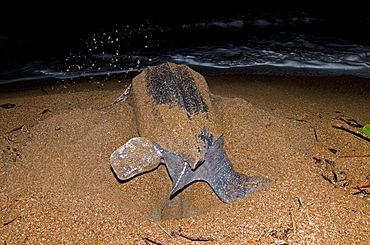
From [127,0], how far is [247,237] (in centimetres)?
1064

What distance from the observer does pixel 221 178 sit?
166cm

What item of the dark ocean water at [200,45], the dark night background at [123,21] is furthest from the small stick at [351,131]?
the dark night background at [123,21]

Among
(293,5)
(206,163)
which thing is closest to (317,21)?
(293,5)

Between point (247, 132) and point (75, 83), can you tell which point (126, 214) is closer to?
point (247, 132)

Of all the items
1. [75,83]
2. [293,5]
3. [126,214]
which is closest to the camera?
[126,214]

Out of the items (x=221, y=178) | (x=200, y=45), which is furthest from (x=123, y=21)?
(x=221, y=178)

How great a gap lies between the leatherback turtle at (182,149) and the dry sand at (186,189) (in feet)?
0.35

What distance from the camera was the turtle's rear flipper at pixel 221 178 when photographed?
5.18ft

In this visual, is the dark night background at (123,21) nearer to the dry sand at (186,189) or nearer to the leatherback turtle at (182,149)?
the dry sand at (186,189)

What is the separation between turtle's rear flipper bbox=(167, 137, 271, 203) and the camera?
158 cm

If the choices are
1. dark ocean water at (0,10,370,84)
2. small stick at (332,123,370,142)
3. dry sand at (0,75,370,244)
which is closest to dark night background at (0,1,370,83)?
dark ocean water at (0,10,370,84)

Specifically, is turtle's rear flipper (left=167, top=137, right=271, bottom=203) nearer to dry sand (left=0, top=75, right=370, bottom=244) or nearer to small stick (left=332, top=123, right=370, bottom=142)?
dry sand (left=0, top=75, right=370, bottom=244)

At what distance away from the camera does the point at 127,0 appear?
33.0 feet

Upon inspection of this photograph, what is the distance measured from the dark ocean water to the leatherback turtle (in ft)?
8.42
